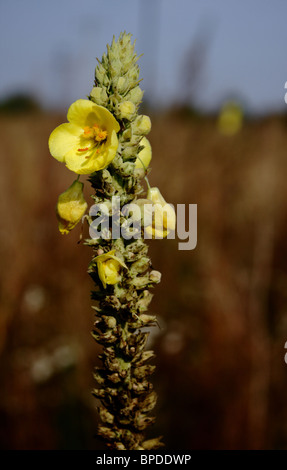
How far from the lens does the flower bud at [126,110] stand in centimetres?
101

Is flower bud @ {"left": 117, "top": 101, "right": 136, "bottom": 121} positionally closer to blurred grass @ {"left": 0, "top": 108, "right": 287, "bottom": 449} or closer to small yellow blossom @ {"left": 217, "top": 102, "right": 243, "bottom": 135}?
blurred grass @ {"left": 0, "top": 108, "right": 287, "bottom": 449}

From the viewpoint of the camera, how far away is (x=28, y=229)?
202 inches

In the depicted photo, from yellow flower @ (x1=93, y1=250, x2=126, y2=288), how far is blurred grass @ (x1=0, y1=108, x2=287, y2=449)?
103 inches

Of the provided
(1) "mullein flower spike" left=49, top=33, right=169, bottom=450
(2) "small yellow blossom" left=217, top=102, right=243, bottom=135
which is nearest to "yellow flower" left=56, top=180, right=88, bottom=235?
(1) "mullein flower spike" left=49, top=33, right=169, bottom=450

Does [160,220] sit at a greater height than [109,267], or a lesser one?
greater

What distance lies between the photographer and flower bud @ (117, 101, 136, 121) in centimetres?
101

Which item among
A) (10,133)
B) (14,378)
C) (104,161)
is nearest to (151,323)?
(104,161)

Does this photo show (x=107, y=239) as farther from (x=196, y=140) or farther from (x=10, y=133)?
(x=10, y=133)

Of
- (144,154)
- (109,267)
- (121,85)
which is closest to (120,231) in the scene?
(109,267)

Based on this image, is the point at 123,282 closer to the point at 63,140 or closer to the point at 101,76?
the point at 63,140

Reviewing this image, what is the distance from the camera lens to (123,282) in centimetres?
107

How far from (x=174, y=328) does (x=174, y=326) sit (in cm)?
3

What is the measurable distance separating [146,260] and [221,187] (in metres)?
6.13

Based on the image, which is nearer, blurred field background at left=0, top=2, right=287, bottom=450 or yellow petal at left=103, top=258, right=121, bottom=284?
yellow petal at left=103, top=258, right=121, bottom=284
